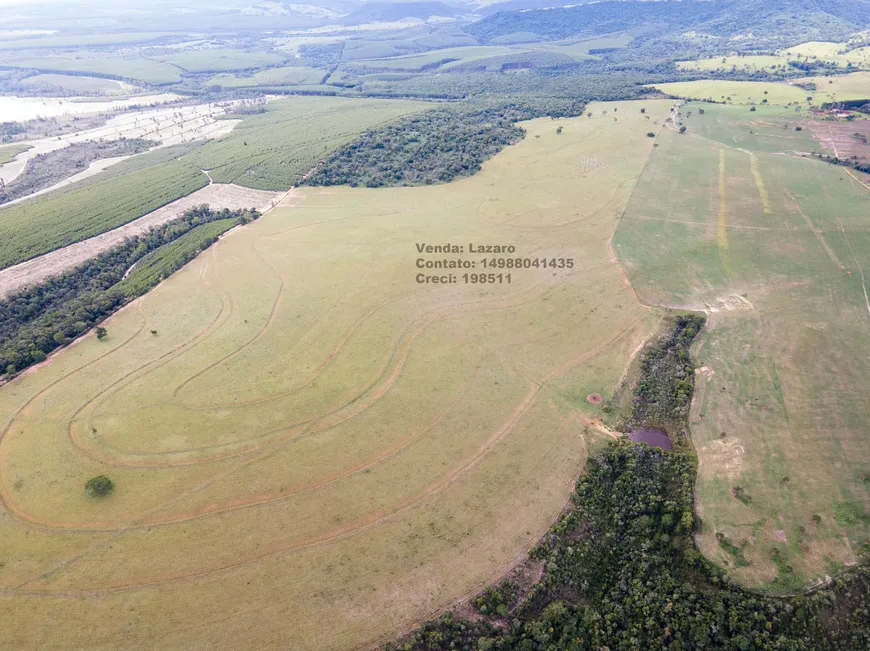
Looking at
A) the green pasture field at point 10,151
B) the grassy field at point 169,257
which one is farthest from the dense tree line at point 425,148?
the green pasture field at point 10,151

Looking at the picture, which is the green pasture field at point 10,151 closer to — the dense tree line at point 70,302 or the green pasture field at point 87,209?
the green pasture field at point 87,209

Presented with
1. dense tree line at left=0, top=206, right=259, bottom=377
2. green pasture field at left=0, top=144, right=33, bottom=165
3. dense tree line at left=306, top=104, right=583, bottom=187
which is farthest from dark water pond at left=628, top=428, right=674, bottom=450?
green pasture field at left=0, top=144, right=33, bottom=165

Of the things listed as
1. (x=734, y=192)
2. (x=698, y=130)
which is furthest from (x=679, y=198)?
(x=698, y=130)

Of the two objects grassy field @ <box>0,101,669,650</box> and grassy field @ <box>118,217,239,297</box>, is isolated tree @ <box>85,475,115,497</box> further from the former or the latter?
grassy field @ <box>118,217,239,297</box>

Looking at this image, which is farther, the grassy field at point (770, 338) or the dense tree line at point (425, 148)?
the dense tree line at point (425, 148)

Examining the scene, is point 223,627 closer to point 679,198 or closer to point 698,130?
point 679,198

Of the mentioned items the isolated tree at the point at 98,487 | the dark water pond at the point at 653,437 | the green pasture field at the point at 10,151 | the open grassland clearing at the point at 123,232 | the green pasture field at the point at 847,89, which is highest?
the green pasture field at the point at 847,89

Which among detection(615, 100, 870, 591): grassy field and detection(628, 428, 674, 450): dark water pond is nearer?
detection(615, 100, 870, 591): grassy field
